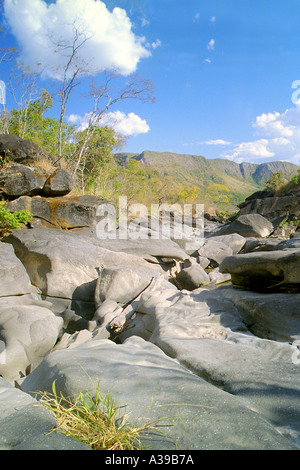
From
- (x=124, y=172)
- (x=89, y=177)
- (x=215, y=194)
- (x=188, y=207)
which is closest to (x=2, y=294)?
(x=89, y=177)

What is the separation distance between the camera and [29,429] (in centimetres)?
139

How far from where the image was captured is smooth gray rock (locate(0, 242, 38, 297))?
6.38 m

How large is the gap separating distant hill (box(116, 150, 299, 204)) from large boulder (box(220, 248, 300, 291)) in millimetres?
97349

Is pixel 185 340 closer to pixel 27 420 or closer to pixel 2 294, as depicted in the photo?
pixel 27 420

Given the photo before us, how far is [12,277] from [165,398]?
5.76 meters

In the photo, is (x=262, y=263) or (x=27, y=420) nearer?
(x=27, y=420)

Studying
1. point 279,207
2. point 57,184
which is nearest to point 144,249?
point 57,184

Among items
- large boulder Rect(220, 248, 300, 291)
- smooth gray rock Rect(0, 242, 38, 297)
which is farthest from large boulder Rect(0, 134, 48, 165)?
large boulder Rect(220, 248, 300, 291)

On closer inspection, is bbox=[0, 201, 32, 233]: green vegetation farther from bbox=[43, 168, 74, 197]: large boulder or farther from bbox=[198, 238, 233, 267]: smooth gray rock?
bbox=[198, 238, 233, 267]: smooth gray rock

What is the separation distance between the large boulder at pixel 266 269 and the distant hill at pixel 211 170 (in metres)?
97.3

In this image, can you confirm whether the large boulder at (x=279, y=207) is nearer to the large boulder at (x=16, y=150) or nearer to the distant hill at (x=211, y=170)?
the large boulder at (x=16, y=150)

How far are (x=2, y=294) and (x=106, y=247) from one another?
360 centimetres

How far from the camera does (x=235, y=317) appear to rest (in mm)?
4445

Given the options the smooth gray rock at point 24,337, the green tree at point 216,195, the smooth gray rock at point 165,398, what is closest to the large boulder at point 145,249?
the smooth gray rock at point 24,337
